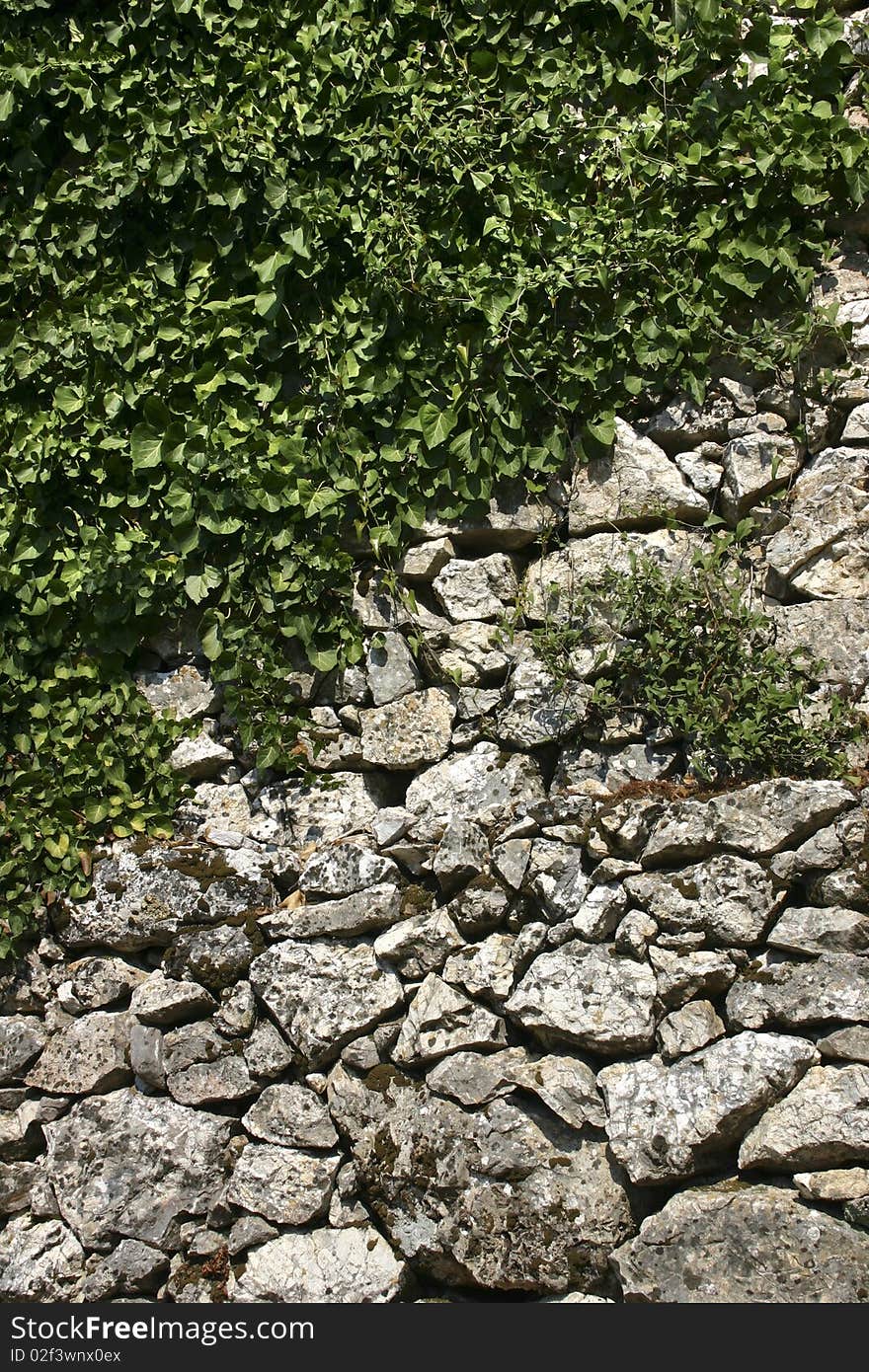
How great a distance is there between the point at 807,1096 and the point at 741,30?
346 centimetres

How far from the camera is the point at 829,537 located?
12.3 feet

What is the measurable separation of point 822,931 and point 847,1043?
1.02 feet

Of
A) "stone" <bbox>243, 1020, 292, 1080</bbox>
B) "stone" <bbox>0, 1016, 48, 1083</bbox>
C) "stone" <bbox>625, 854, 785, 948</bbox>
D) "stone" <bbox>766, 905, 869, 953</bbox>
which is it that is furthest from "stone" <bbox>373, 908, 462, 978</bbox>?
"stone" <bbox>0, 1016, 48, 1083</bbox>

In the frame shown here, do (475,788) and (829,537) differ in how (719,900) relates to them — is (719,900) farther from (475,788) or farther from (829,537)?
(829,537)

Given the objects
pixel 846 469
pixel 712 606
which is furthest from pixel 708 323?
pixel 712 606

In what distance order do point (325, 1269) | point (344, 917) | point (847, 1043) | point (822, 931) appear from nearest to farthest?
point (847, 1043), point (822, 931), point (325, 1269), point (344, 917)

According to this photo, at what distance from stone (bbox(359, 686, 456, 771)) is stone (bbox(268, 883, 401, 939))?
445 mm

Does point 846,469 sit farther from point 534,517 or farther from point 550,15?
point 550,15

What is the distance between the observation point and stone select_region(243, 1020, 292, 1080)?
12.4ft

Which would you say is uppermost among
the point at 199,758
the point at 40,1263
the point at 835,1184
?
the point at 199,758

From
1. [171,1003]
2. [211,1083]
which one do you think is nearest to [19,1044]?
[171,1003]

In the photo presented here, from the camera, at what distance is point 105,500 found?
14.0ft

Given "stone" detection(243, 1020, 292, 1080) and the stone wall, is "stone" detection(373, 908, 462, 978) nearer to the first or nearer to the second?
the stone wall

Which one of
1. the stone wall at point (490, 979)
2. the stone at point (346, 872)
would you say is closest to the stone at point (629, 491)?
the stone wall at point (490, 979)
